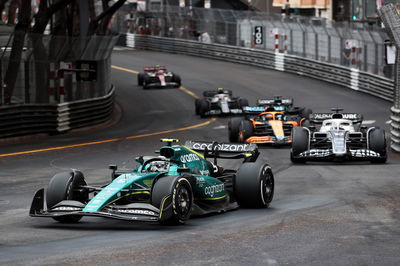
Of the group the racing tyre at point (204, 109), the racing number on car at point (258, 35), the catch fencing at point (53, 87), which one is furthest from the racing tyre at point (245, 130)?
the racing number on car at point (258, 35)

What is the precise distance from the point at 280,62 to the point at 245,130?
27.7 m

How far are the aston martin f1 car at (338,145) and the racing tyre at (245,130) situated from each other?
152 inches

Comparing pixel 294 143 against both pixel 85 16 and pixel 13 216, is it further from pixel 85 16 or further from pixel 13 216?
pixel 85 16

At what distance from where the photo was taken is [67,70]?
31781 millimetres

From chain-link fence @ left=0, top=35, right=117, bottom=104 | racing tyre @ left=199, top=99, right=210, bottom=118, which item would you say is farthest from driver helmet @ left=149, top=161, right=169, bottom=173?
racing tyre @ left=199, top=99, right=210, bottom=118

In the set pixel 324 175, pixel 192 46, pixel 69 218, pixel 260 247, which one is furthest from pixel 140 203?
pixel 192 46

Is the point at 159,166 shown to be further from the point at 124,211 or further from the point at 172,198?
the point at 124,211

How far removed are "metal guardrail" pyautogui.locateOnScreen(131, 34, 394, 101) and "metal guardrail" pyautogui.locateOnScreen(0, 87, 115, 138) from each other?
14262 mm

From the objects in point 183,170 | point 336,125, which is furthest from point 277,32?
point 183,170

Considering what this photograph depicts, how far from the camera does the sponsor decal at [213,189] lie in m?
14.5

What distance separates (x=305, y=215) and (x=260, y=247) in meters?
3.04

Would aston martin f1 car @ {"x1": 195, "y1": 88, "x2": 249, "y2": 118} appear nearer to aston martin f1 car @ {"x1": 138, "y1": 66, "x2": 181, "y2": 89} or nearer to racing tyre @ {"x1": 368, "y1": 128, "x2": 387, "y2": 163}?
aston martin f1 car @ {"x1": 138, "y1": 66, "x2": 181, "y2": 89}

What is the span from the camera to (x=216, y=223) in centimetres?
1380

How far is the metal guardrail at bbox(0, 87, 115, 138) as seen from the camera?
2885 centimetres
